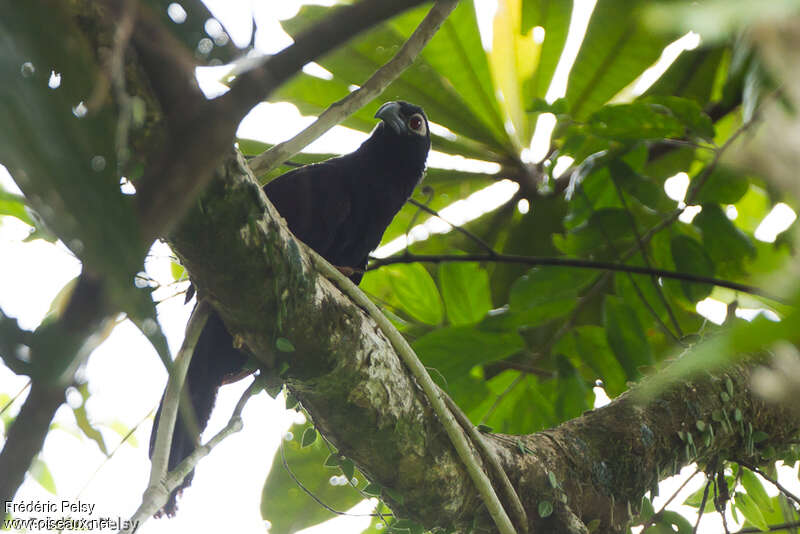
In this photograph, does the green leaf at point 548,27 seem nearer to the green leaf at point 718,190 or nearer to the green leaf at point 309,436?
the green leaf at point 718,190

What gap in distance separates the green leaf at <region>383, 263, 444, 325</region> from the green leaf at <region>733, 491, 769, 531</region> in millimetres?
1096

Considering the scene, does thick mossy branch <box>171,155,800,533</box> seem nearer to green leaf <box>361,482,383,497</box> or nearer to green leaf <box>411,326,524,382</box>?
green leaf <box>361,482,383,497</box>

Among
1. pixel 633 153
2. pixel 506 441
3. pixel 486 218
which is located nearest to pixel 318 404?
pixel 506 441

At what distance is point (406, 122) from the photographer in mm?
2615

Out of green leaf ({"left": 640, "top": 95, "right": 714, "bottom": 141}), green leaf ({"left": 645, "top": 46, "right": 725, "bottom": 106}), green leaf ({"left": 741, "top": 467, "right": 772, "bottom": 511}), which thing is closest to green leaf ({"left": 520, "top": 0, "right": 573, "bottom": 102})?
green leaf ({"left": 645, "top": 46, "right": 725, "bottom": 106})

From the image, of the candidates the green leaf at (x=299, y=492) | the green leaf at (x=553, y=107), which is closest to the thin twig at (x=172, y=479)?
the green leaf at (x=299, y=492)

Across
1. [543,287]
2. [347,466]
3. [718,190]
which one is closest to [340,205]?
[543,287]

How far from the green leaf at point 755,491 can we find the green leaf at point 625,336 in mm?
439

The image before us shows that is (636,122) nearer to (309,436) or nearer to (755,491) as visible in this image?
(755,491)

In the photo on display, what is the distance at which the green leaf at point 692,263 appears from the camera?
2.23m

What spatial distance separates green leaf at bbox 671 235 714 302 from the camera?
2.23 metres

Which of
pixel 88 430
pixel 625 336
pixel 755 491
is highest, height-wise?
pixel 625 336

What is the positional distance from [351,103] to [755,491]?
68.8 inches

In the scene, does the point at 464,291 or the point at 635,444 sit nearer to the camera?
the point at 635,444
